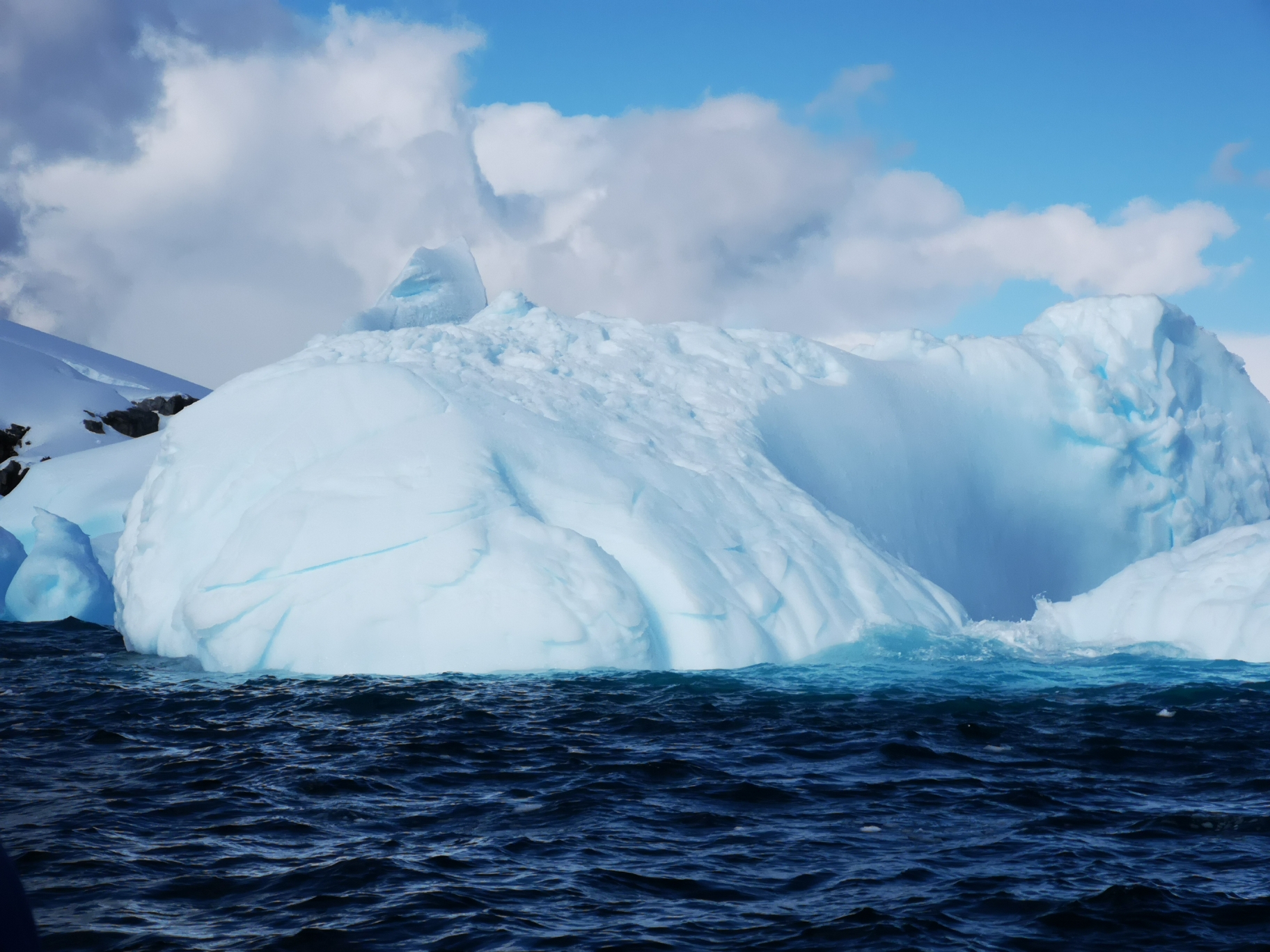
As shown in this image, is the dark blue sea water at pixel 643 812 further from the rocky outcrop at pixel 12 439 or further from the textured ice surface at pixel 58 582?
the rocky outcrop at pixel 12 439

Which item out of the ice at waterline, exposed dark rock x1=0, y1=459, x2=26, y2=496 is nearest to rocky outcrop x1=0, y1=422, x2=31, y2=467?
exposed dark rock x1=0, y1=459, x2=26, y2=496

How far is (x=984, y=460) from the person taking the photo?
15031 millimetres

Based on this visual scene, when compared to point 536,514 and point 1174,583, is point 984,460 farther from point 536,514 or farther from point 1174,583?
point 536,514

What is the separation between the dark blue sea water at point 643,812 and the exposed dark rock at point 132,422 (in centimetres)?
2378

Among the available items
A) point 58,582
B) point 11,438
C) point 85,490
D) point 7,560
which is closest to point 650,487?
point 58,582

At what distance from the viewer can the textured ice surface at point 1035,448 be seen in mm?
13633

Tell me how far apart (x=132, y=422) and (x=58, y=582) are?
1865 centimetres

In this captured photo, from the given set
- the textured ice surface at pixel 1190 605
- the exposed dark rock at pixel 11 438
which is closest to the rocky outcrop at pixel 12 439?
the exposed dark rock at pixel 11 438

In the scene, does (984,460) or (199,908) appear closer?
(199,908)

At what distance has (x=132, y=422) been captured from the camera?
3158cm

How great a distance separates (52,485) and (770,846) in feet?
55.5

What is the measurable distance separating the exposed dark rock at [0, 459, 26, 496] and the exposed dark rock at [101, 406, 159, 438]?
3694mm

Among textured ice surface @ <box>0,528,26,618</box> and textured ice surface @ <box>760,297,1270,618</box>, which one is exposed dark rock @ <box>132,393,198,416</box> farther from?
textured ice surface @ <box>760,297,1270,618</box>

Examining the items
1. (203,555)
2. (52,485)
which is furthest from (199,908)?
(52,485)
